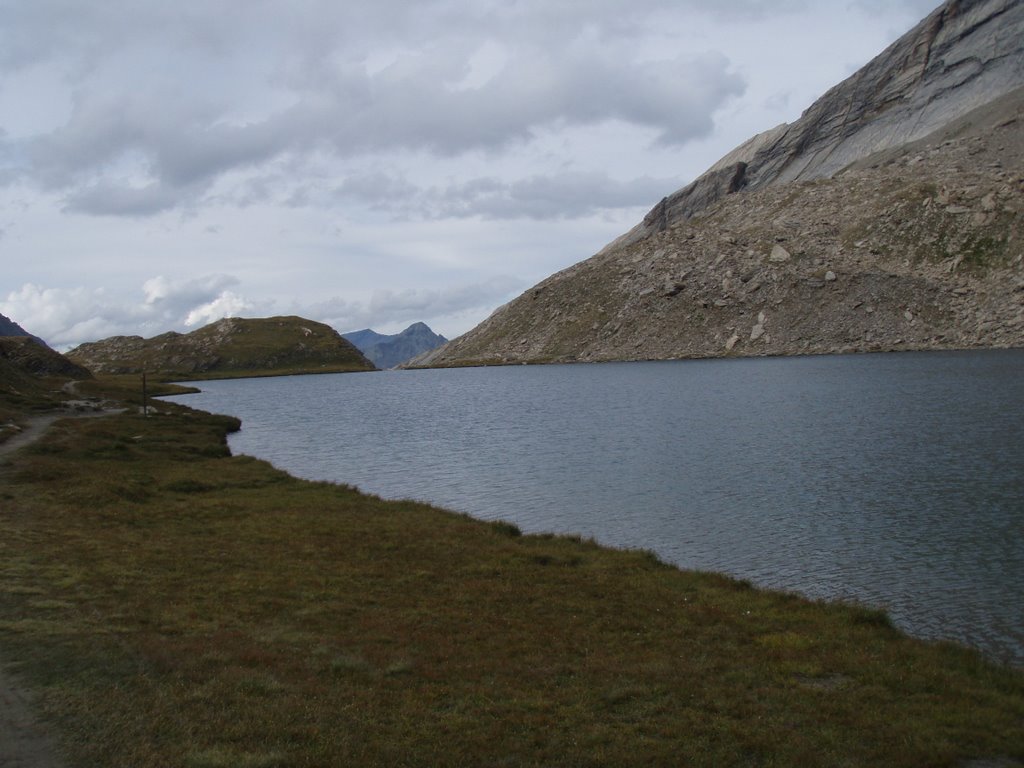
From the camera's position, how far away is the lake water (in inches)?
1061

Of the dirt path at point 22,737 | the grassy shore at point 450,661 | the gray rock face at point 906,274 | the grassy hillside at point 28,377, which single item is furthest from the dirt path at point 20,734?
the gray rock face at point 906,274

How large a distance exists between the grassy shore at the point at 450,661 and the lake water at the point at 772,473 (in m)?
4.79

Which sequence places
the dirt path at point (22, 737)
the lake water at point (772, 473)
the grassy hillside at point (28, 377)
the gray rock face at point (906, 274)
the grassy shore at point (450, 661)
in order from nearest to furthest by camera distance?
the dirt path at point (22, 737) → the grassy shore at point (450, 661) → the lake water at point (772, 473) → the grassy hillside at point (28, 377) → the gray rock face at point (906, 274)

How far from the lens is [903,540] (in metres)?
30.7

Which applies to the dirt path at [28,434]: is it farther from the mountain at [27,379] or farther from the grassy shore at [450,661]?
A: the grassy shore at [450,661]

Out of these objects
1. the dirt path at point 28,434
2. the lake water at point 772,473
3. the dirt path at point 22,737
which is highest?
the dirt path at point 28,434

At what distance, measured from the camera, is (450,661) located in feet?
58.3

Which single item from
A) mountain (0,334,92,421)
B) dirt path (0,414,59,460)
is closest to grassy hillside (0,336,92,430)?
mountain (0,334,92,421)

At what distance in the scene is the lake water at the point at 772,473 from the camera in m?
26.9

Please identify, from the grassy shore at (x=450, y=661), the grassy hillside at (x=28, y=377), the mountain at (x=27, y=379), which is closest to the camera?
the grassy shore at (x=450, y=661)

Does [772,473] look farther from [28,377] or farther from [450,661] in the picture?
[28,377]

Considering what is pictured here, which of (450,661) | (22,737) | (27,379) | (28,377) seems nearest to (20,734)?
(22,737)

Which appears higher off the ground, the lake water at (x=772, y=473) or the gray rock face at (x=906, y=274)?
the gray rock face at (x=906, y=274)

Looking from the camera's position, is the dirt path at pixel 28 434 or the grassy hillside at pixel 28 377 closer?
the dirt path at pixel 28 434
